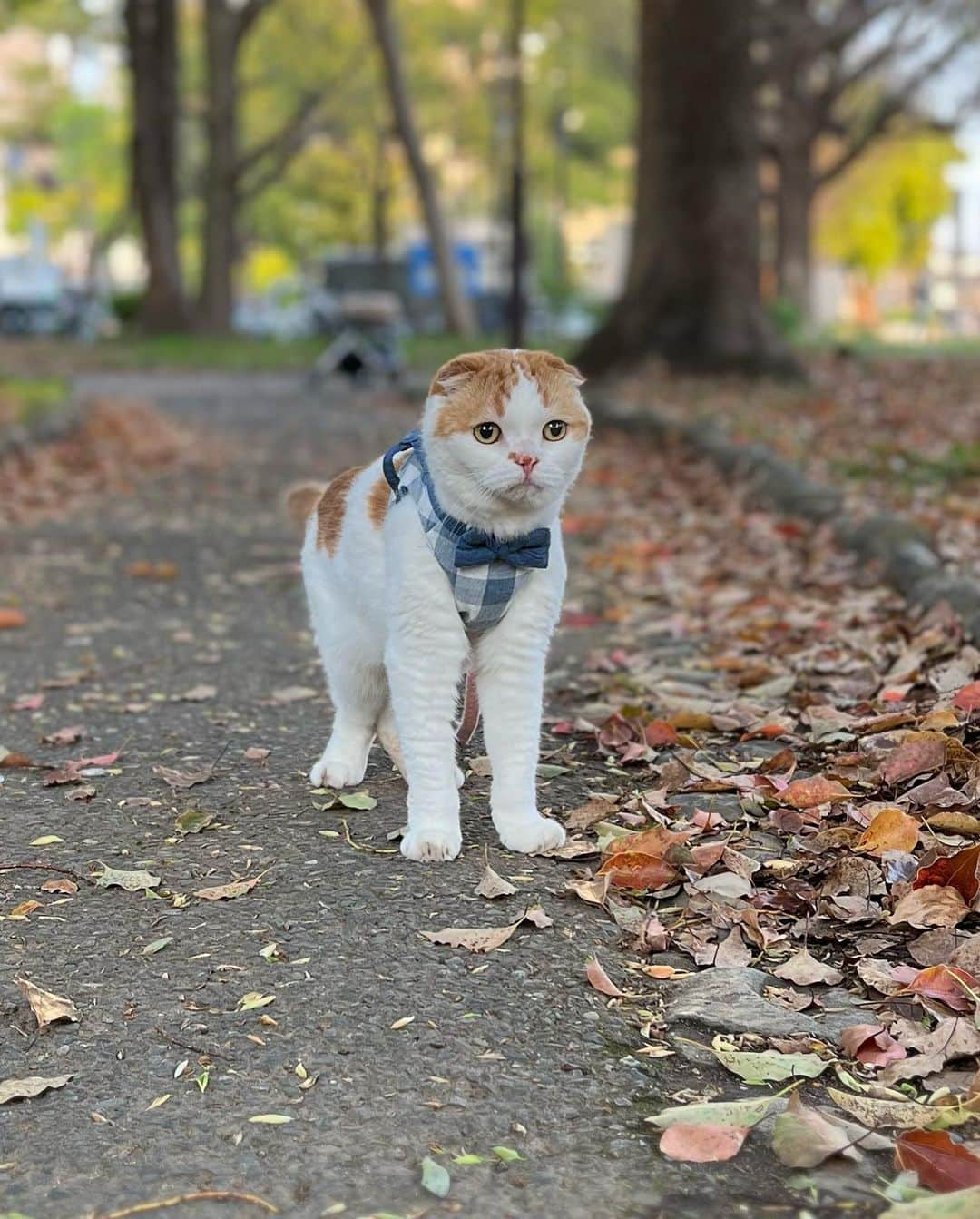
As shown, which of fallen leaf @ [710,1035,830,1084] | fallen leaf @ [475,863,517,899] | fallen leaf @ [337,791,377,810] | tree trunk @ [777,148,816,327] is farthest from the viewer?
tree trunk @ [777,148,816,327]

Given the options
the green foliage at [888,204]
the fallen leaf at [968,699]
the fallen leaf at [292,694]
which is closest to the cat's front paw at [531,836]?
the fallen leaf at [968,699]

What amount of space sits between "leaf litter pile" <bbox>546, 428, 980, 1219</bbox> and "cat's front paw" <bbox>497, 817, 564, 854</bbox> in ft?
0.37

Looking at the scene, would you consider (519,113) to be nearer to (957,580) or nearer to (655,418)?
(655,418)

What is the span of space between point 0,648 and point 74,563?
2.02 metres

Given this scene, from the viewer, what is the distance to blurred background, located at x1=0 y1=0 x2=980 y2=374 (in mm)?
15344

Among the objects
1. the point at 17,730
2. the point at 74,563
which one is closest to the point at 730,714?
the point at 17,730

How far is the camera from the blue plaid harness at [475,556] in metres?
3.15

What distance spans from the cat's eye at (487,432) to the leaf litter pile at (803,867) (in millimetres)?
887

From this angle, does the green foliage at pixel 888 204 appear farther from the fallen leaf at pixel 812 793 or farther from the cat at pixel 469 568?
the cat at pixel 469 568

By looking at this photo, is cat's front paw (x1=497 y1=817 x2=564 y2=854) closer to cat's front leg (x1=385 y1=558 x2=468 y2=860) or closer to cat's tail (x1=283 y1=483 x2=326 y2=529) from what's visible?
cat's front leg (x1=385 y1=558 x2=468 y2=860)

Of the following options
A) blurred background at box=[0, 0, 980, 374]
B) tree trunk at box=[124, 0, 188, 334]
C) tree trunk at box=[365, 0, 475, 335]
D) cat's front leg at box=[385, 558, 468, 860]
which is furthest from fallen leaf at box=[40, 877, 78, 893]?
tree trunk at box=[124, 0, 188, 334]

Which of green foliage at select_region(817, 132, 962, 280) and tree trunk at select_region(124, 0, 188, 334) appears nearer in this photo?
tree trunk at select_region(124, 0, 188, 334)

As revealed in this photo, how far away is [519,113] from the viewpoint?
2070 centimetres

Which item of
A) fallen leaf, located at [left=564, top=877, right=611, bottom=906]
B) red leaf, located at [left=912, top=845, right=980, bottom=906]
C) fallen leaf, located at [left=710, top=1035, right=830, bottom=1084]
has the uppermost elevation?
red leaf, located at [left=912, top=845, right=980, bottom=906]
